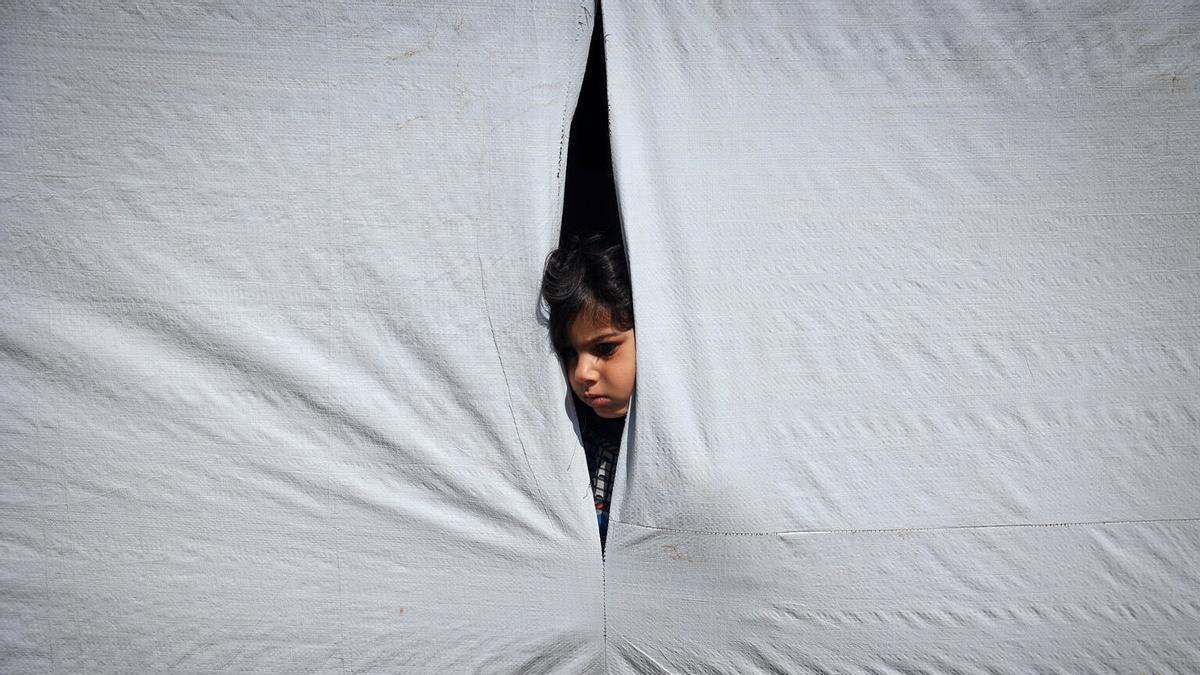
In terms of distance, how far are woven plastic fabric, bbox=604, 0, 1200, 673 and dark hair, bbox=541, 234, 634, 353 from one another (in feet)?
0.35

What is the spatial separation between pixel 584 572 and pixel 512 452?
0.22 m

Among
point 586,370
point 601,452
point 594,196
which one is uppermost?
point 594,196

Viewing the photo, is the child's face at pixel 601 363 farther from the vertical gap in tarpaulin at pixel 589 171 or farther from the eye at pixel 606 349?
the vertical gap in tarpaulin at pixel 589 171

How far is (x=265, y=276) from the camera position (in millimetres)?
1227

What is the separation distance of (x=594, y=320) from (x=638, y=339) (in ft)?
0.31

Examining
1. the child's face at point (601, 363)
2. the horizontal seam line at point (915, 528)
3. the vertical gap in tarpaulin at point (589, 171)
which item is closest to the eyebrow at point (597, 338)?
the child's face at point (601, 363)

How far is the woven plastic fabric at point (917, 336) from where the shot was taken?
122 cm

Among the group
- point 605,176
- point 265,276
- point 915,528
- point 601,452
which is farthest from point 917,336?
point 265,276

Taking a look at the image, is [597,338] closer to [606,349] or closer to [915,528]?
[606,349]

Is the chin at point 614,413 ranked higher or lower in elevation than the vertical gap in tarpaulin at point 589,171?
lower

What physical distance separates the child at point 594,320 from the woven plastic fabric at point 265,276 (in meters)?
0.04

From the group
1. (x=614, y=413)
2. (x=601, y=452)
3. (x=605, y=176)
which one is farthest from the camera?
(x=605, y=176)

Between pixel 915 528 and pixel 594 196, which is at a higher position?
pixel 594 196

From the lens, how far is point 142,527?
1.25 meters
